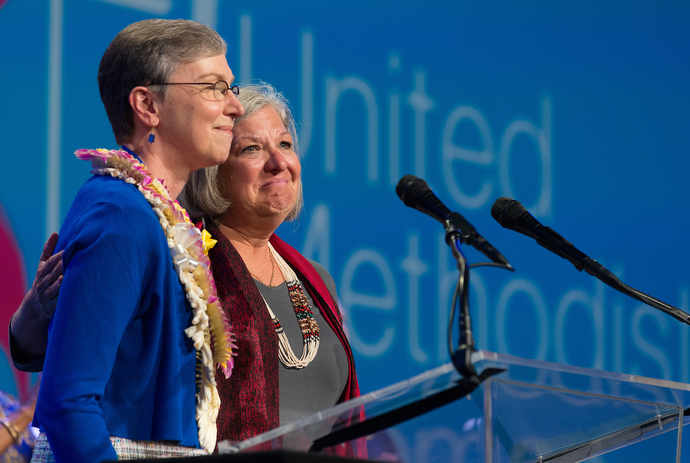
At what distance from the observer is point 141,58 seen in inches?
61.6

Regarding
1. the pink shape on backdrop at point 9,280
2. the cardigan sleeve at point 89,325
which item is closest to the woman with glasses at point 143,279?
the cardigan sleeve at point 89,325

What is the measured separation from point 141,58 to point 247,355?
71 cm

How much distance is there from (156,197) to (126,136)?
216 millimetres

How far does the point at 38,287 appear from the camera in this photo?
1.52m

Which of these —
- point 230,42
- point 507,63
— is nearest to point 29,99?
point 230,42

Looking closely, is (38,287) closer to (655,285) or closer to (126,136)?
(126,136)

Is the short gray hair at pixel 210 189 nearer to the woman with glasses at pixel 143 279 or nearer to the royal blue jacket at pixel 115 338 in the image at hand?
the woman with glasses at pixel 143 279

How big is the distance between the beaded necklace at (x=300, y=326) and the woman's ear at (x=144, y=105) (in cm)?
63

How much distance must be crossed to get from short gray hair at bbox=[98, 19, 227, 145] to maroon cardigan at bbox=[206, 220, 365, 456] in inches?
19.1

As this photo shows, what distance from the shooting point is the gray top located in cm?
194

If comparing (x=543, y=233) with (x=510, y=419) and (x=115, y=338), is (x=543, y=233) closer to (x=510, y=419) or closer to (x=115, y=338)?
(x=510, y=419)

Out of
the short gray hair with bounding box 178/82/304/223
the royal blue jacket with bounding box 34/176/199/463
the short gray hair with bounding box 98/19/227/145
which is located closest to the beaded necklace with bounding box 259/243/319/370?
the short gray hair with bounding box 178/82/304/223

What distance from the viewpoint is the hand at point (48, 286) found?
148 centimetres

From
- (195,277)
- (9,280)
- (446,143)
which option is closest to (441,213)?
(195,277)
